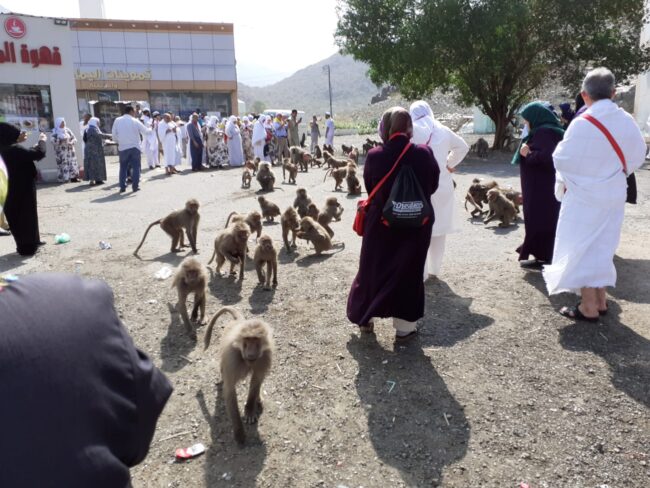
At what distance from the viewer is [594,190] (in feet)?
16.7

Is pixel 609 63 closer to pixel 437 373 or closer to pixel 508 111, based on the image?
pixel 508 111

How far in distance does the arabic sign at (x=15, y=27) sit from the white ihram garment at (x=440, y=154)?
46.8 ft

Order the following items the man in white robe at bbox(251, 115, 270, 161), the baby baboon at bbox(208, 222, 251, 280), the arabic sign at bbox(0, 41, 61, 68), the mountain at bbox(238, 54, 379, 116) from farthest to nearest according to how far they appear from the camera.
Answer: the mountain at bbox(238, 54, 379, 116) → the man in white robe at bbox(251, 115, 270, 161) → the arabic sign at bbox(0, 41, 61, 68) → the baby baboon at bbox(208, 222, 251, 280)

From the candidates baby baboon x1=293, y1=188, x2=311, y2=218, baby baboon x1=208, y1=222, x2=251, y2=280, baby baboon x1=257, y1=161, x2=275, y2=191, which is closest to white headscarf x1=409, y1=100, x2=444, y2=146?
baby baboon x1=208, y1=222, x2=251, y2=280

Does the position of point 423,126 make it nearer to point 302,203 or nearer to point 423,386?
point 423,386

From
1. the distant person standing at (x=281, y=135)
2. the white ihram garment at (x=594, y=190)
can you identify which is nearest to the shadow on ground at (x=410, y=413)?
the white ihram garment at (x=594, y=190)

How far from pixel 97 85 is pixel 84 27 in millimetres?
5586

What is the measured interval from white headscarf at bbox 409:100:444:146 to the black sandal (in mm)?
2319

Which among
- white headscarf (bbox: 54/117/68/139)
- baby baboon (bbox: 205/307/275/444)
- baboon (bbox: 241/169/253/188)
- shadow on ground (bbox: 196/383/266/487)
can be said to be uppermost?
white headscarf (bbox: 54/117/68/139)

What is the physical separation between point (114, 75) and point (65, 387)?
55988 mm

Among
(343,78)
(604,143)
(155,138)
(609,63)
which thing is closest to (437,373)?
(604,143)

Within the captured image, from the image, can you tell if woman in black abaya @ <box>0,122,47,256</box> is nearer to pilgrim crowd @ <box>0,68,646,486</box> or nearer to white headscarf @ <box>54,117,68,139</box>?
pilgrim crowd @ <box>0,68,646,486</box>

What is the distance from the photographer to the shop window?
15.8 m

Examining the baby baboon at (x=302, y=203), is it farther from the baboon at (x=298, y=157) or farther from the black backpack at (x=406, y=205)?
the baboon at (x=298, y=157)
